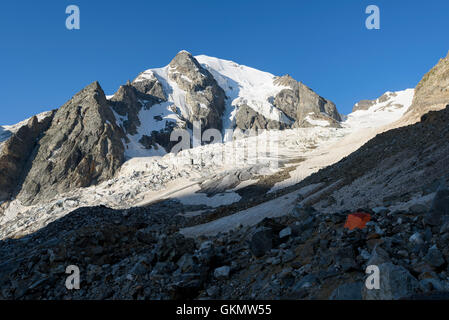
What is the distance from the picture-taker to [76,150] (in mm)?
78125

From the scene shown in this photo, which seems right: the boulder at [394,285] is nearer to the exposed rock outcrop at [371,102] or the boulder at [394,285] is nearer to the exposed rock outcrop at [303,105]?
the exposed rock outcrop at [303,105]

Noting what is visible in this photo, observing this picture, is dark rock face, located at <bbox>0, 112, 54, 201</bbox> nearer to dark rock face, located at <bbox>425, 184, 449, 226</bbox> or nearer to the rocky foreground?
the rocky foreground

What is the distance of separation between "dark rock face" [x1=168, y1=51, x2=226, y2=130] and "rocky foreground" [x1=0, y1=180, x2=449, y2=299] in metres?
110

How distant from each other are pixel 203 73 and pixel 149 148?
61.5 m

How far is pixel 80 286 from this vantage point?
827 cm

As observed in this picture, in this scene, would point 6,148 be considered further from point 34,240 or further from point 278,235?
point 278,235

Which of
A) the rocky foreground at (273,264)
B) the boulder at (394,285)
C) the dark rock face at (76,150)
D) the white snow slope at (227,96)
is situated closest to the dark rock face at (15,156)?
the dark rock face at (76,150)

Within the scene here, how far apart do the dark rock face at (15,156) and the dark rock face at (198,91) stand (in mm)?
55406

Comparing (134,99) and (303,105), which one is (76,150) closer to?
(134,99)

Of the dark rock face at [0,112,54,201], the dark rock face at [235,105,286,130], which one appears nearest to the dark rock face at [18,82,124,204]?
the dark rock face at [0,112,54,201]

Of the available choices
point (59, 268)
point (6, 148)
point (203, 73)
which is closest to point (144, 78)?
point (203, 73)

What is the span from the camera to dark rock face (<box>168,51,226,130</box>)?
123125 millimetres

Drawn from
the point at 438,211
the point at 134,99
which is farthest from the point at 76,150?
the point at 438,211

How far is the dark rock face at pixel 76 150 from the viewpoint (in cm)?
7194
